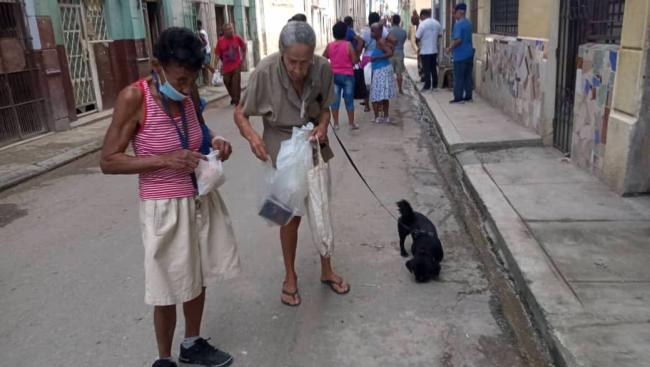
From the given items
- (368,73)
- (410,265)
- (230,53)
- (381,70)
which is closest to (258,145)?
(410,265)

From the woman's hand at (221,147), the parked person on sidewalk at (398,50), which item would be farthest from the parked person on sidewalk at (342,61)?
the woman's hand at (221,147)

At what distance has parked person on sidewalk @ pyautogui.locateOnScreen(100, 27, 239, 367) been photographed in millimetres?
2404

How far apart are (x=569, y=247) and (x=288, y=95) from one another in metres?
2.24

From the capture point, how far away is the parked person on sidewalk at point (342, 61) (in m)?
8.74

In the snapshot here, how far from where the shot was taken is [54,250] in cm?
467

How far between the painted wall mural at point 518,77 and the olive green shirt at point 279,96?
4.72 meters

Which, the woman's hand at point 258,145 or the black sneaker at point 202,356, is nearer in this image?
the black sneaker at point 202,356

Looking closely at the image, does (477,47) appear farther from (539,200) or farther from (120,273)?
(120,273)

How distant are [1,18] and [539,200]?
8.59 metres

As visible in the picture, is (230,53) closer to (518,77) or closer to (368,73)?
(368,73)

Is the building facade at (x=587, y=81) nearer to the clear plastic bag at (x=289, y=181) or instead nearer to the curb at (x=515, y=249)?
the curb at (x=515, y=249)

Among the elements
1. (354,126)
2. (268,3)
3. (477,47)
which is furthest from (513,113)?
Result: (268,3)

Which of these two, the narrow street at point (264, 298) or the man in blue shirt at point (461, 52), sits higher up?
the man in blue shirt at point (461, 52)

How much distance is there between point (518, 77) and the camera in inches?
335
